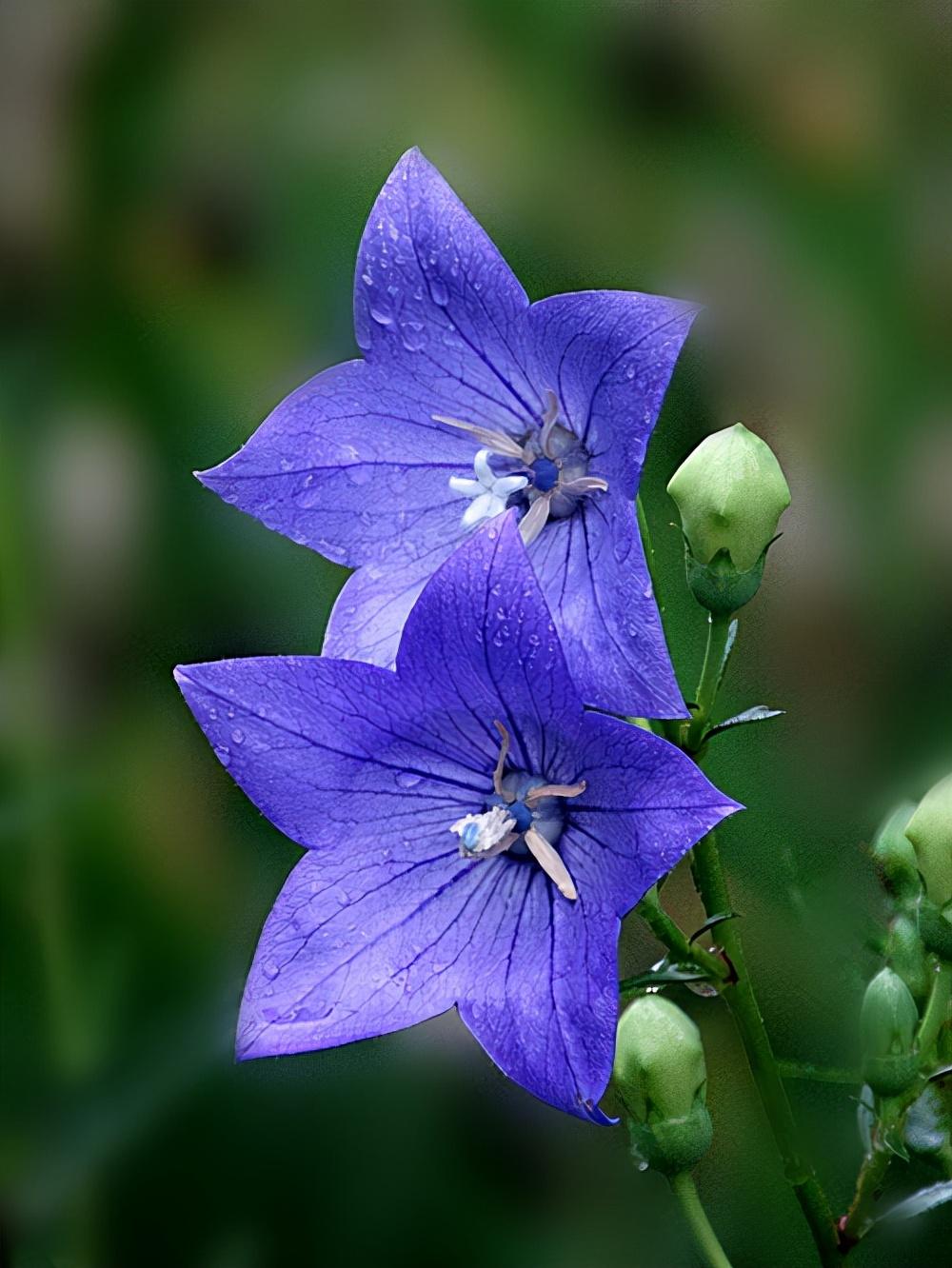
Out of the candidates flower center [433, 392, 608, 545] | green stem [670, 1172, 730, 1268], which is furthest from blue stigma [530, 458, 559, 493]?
green stem [670, 1172, 730, 1268]

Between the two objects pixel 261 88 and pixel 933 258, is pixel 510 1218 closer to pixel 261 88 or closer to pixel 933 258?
pixel 933 258

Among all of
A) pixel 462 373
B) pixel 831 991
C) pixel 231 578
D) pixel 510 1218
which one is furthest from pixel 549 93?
pixel 510 1218

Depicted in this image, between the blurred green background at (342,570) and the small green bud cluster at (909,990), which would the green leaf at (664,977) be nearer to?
the small green bud cluster at (909,990)

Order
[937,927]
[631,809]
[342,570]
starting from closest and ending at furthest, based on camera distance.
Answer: [631,809], [937,927], [342,570]

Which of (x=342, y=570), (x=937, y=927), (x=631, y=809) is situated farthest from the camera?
(x=342, y=570)

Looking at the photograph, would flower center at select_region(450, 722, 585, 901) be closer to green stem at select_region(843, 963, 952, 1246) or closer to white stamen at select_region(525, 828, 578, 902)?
white stamen at select_region(525, 828, 578, 902)

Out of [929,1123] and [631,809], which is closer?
[631,809]

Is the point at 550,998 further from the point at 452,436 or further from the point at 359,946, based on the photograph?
the point at 452,436

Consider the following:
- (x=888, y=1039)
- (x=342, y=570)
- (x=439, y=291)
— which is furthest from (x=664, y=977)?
(x=342, y=570)
